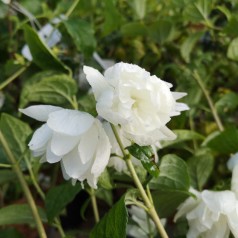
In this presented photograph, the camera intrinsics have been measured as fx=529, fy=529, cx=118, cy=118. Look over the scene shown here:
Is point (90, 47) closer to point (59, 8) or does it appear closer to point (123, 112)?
point (59, 8)

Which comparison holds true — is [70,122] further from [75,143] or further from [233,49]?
[233,49]

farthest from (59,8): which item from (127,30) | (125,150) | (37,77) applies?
(125,150)

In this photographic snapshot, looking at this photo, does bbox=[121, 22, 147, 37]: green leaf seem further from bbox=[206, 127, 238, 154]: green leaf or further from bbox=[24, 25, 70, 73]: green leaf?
bbox=[206, 127, 238, 154]: green leaf

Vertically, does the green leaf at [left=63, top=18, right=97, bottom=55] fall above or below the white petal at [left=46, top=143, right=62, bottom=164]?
below

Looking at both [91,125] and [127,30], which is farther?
[127,30]

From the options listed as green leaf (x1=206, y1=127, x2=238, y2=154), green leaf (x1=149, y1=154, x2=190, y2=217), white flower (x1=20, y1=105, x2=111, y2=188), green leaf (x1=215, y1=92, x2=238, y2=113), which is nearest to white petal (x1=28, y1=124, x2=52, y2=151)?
white flower (x1=20, y1=105, x2=111, y2=188)

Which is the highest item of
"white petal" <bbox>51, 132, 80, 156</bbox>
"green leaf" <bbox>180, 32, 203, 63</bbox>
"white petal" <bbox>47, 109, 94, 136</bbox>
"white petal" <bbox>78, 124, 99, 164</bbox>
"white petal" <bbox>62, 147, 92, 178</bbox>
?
"white petal" <bbox>47, 109, 94, 136</bbox>

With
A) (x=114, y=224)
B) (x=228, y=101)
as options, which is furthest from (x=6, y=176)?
(x=228, y=101)
